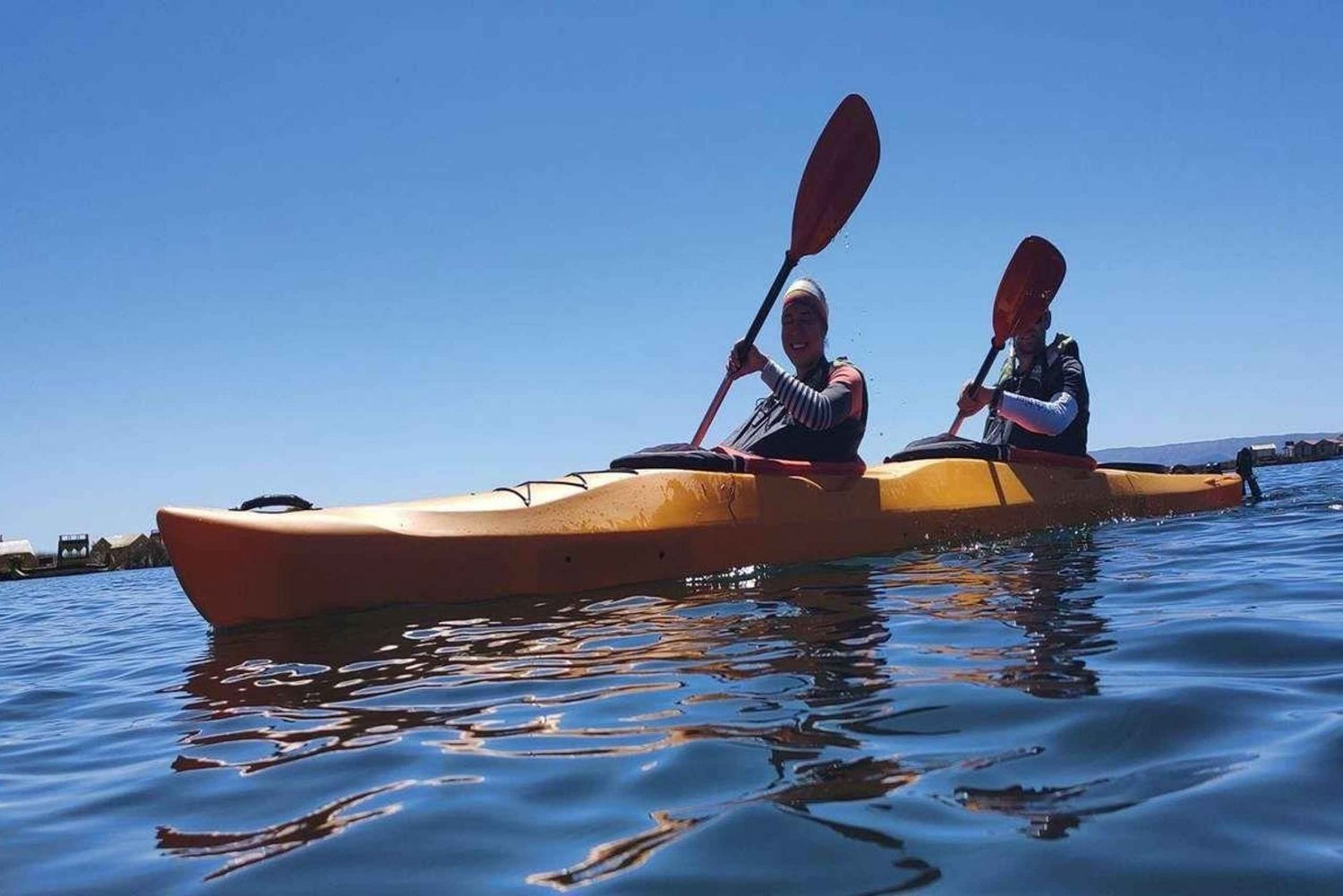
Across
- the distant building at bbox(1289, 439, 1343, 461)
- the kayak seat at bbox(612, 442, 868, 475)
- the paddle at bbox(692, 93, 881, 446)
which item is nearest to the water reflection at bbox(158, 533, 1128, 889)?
the kayak seat at bbox(612, 442, 868, 475)

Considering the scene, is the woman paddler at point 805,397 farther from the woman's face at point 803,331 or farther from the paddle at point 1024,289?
the paddle at point 1024,289

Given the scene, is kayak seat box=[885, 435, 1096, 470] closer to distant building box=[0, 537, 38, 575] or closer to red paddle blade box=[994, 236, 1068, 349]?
red paddle blade box=[994, 236, 1068, 349]

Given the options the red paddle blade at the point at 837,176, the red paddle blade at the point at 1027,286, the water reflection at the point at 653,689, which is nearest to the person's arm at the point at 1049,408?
the red paddle blade at the point at 1027,286

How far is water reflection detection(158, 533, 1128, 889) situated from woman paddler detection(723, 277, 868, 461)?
1354 millimetres

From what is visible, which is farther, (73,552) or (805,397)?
(73,552)

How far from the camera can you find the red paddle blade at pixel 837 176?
742 centimetres

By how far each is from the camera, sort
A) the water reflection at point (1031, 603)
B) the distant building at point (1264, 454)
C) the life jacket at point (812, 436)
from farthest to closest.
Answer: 1. the distant building at point (1264, 454)
2. the life jacket at point (812, 436)
3. the water reflection at point (1031, 603)

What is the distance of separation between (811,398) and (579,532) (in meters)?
1.71

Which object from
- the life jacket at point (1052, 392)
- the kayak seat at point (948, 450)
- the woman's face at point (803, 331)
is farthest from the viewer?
the life jacket at point (1052, 392)

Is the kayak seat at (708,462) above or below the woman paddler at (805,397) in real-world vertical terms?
below

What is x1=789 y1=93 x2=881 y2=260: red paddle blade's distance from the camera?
7418 millimetres

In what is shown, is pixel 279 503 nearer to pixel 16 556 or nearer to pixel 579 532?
pixel 579 532

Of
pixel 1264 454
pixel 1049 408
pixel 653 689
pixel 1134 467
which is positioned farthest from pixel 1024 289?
pixel 1264 454

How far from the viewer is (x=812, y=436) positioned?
6.39 meters
